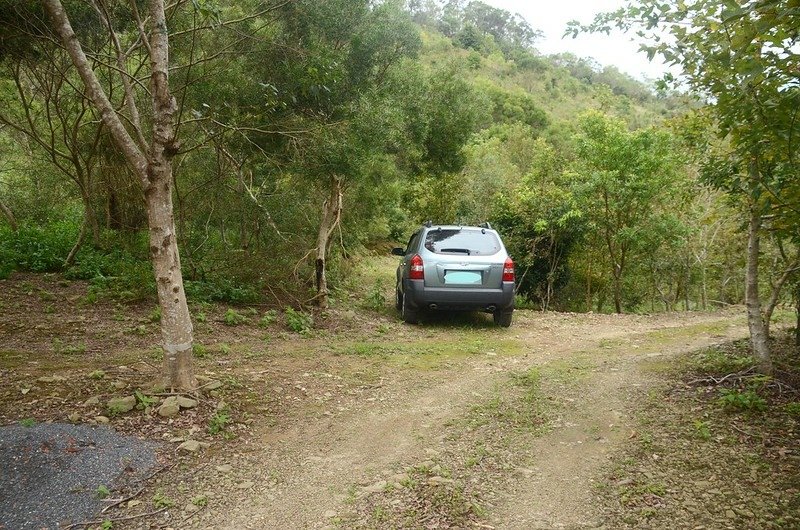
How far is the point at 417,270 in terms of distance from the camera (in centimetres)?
888

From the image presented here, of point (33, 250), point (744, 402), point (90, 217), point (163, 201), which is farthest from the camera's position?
point (90, 217)

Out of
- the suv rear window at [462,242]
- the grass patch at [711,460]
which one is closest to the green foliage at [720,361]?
the grass patch at [711,460]

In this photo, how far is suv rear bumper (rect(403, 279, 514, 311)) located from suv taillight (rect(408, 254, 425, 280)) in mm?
65

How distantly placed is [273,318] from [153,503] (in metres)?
5.44

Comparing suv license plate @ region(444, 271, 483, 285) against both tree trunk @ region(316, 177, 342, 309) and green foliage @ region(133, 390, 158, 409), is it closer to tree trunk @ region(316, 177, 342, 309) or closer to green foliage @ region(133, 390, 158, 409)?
tree trunk @ region(316, 177, 342, 309)

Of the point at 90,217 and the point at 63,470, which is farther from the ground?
the point at 90,217

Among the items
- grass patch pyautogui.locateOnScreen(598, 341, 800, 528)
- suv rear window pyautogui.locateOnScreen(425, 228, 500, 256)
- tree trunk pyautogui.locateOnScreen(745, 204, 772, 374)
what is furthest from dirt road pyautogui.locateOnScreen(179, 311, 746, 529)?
suv rear window pyautogui.locateOnScreen(425, 228, 500, 256)

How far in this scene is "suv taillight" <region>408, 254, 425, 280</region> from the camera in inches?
349

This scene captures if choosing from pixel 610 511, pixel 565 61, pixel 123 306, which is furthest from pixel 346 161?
pixel 565 61

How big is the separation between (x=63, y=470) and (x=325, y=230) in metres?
6.93

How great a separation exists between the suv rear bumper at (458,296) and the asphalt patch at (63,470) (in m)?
5.32

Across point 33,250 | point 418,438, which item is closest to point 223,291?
point 33,250

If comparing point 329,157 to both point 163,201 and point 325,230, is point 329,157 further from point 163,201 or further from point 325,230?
point 163,201

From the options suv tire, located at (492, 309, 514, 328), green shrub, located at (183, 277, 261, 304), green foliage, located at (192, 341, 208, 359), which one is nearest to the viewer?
green foliage, located at (192, 341, 208, 359)
